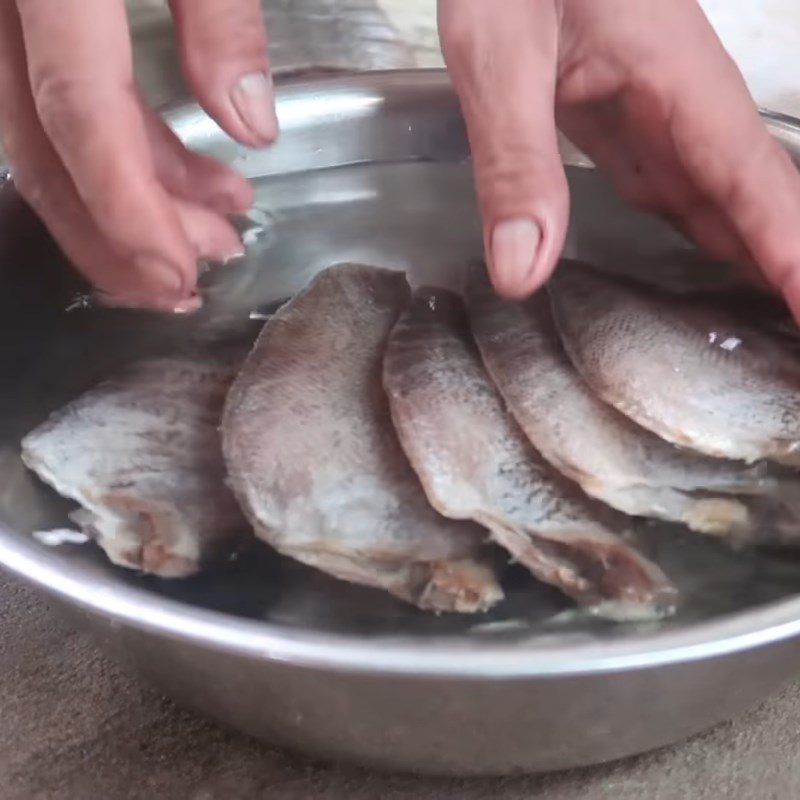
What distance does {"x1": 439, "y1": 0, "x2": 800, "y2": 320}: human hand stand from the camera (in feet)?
→ 1.98

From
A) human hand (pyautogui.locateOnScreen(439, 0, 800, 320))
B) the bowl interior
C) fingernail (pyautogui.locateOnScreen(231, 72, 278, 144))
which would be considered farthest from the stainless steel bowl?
fingernail (pyautogui.locateOnScreen(231, 72, 278, 144))

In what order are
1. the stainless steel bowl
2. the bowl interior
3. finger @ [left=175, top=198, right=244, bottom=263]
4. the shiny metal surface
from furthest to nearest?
the shiny metal surface
finger @ [left=175, top=198, right=244, bottom=263]
the bowl interior
the stainless steel bowl

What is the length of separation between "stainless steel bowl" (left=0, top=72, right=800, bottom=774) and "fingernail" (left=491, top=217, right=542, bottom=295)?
19cm

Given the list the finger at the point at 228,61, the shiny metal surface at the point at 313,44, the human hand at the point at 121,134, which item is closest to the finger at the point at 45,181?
the human hand at the point at 121,134

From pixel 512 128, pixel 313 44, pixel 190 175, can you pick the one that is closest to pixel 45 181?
pixel 190 175

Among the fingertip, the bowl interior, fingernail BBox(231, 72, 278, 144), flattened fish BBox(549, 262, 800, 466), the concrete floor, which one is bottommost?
the concrete floor

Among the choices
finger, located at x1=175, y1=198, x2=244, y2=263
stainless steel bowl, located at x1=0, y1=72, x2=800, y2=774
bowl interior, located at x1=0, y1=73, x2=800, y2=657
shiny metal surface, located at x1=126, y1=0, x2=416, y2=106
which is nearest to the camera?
stainless steel bowl, located at x1=0, y1=72, x2=800, y2=774

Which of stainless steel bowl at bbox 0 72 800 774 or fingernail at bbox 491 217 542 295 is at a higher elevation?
fingernail at bbox 491 217 542 295

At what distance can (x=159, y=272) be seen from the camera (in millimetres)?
653

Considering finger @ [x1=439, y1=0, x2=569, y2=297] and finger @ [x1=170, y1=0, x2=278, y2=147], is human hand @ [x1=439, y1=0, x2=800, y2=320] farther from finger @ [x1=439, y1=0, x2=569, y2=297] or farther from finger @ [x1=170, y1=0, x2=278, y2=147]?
finger @ [x1=170, y1=0, x2=278, y2=147]

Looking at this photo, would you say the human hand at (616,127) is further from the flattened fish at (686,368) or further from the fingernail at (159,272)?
the fingernail at (159,272)

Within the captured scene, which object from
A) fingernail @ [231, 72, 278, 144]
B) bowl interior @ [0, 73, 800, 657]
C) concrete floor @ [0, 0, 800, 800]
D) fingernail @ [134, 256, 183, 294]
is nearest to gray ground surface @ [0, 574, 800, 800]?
concrete floor @ [0, 0, 800, 800]

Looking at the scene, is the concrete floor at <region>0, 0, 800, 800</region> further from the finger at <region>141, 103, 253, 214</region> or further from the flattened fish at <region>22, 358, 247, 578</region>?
the finger at <region>141, 103, 253, 214</region>

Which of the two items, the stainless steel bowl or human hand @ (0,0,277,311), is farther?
human hand @ (0,0,277,311)
